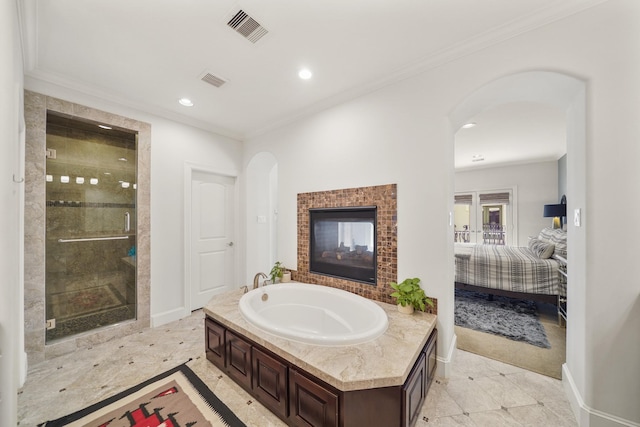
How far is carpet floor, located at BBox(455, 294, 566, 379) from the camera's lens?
6.96 ft

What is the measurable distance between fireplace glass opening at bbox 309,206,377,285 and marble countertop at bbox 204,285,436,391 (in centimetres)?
64

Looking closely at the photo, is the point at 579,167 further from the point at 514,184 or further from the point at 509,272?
the point at 514,184

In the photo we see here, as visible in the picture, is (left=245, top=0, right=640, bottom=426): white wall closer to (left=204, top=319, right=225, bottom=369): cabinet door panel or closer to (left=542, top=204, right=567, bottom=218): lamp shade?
(left=204, top=319, right=225, bottom=369): cabinet door panel

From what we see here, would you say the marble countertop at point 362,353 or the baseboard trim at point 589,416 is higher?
the marble countertop at point 362,353

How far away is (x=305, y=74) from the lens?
2.25 m

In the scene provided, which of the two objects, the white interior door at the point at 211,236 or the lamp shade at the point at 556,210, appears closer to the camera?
the white interior door at the point at 211,236

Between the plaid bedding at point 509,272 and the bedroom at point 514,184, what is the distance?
26 cm

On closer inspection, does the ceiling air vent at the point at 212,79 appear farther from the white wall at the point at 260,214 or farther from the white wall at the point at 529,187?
the white wall at the point at 529,187

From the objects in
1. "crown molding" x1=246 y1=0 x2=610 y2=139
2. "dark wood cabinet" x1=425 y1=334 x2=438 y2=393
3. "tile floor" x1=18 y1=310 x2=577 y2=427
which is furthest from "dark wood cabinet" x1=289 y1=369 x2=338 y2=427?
"crown molding" x1=246 y1=0 x2=610 y2=139

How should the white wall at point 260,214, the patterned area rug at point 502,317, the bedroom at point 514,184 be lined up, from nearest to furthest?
the bedroom at point 514,184 < the patterned area rug at point 502,317 < the white wall at point 260,214

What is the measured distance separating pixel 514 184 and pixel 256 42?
6433 millimetres

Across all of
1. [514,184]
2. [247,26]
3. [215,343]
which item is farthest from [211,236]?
[514,184]

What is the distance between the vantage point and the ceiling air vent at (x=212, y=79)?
2.27 meters

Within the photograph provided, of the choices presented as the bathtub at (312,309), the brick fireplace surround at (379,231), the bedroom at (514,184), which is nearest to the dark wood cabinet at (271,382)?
the bathtub at (312,309)
